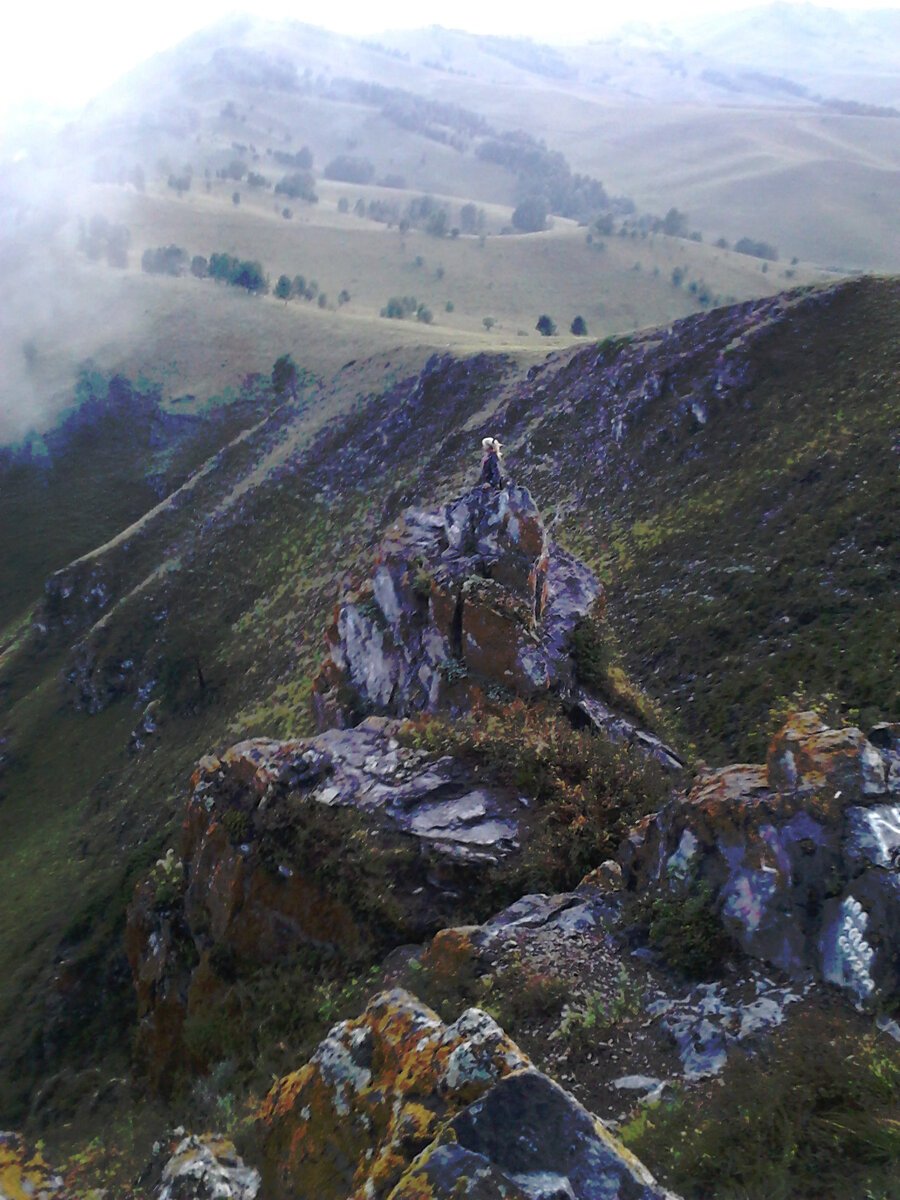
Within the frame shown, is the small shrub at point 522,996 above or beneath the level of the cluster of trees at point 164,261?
above

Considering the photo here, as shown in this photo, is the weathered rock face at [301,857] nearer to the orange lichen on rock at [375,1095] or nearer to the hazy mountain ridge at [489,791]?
the hazy mountain ridge at [489,791]

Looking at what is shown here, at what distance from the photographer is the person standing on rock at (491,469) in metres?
21.1

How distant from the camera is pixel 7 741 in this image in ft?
167

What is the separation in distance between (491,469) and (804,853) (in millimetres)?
14610

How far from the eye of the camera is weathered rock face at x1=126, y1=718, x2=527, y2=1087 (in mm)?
11531

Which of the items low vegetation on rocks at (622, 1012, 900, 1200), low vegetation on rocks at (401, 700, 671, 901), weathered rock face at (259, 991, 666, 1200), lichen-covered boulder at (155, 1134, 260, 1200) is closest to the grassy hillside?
low vegetation on rocks at (401, 700, 671, 901)

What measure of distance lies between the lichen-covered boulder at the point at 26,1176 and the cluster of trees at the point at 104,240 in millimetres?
155698

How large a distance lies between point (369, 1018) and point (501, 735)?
6224 mm

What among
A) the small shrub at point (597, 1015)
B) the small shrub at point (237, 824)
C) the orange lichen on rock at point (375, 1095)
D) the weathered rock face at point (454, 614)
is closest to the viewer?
the orange lichen on rock at point (375, 1095)

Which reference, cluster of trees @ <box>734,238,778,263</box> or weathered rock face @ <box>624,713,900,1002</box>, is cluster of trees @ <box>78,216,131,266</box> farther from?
weathered rock face @ <box>624,713,900,1002</box>

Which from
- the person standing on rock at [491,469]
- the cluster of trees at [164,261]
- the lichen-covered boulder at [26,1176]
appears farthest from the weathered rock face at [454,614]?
the cluster of trees at [164,261]

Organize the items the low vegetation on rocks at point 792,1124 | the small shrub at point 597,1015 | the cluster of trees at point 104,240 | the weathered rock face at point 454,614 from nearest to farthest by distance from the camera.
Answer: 1. the low vegetation on rocks at point 792,1124
2. the small shrub at point 597,1015
3. the weathered rock face at point 454,614
4. the cluster of trees at point 104,240

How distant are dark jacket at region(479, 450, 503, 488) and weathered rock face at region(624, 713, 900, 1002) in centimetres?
1237

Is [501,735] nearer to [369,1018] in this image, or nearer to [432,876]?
[432,876]
